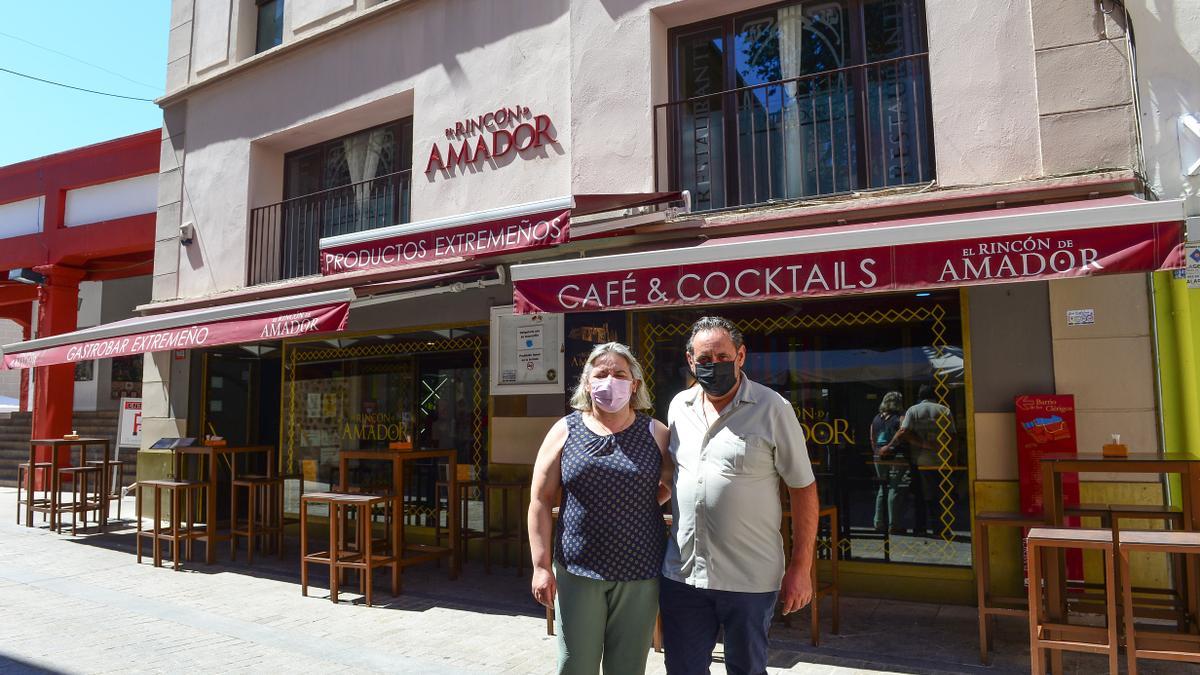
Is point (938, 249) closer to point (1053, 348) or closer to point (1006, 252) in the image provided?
point (1006, 252)

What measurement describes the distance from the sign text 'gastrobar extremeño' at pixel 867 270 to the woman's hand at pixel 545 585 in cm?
259

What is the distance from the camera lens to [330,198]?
10.3 m

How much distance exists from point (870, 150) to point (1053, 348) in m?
2.15

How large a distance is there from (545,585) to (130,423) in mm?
11497

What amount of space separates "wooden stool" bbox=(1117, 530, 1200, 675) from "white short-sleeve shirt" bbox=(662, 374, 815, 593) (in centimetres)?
200

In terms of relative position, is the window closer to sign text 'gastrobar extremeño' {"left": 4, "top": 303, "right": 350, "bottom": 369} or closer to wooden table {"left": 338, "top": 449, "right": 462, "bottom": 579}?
sign text 'gastrobar extremeño' {"left": 4, "top": 303, "right": 350, "bottom": 369}

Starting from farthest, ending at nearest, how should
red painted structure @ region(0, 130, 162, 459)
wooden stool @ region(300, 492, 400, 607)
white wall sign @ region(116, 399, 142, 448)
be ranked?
red painted structure @ region(0, 130, 162, 459)
white wall sign @ region(116, 399, 142, 448)
wooden stool @ region(300, 492, 400, 607)

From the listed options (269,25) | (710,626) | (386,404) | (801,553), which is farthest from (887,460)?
→ (269,25)

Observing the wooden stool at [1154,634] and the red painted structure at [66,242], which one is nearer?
the wooden stool at [1154,634]

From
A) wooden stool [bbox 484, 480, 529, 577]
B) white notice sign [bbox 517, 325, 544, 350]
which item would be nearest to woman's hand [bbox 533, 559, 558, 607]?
wooden stool [bbox 484, 480, 529, 577]

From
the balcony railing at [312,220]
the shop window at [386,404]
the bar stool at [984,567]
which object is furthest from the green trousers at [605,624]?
the balcony railing at [312,220]

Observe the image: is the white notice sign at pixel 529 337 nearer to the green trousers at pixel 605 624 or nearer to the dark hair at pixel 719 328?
the dark hair at pixel 719 328

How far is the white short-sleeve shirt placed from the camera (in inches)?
117

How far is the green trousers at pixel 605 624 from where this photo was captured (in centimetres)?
307
